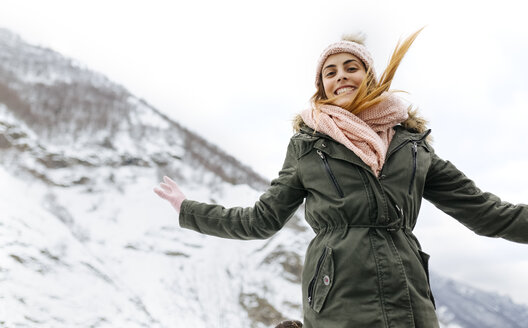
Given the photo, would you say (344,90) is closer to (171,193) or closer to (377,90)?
(377,90)

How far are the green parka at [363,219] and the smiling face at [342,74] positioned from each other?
0.20 m

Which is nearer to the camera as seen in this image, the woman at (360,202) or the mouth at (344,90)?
the woman at (360,202)

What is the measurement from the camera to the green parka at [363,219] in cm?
120

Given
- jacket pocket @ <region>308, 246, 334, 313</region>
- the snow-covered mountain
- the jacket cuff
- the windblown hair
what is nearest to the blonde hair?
the windblown hair

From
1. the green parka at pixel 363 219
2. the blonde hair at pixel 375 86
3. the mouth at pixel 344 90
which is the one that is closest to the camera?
the green parka at pixel 363 219

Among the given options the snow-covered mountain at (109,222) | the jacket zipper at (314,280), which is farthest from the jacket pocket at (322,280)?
the snow-covered mountain at (109,222)

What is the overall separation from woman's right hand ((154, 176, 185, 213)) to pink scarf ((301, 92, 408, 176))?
59 centimetres

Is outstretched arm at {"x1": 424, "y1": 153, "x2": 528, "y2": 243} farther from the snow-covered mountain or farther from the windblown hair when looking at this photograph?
the snow-covered mountain

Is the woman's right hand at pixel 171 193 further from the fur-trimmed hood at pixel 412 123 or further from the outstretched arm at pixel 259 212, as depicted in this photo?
the fur-trimmed hood at pixel 412 123

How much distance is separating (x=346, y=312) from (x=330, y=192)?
37 cm

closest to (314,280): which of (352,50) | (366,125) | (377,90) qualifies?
→ (366,125)

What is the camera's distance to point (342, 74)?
155cm

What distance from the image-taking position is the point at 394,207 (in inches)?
50.3

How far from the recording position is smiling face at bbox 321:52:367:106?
5.06 ft
